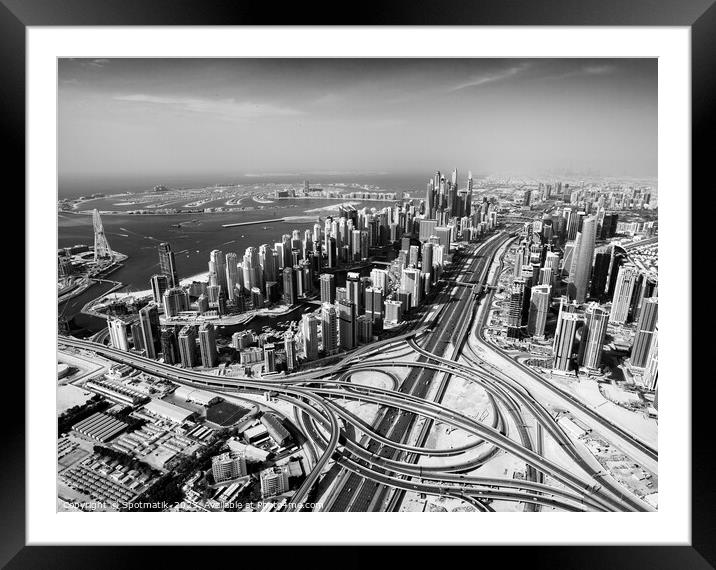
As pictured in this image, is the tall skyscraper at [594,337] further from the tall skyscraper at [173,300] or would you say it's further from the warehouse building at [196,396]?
the tall skyscraper at [173,300]

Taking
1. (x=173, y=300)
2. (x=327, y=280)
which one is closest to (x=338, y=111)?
(x=327, y=280)

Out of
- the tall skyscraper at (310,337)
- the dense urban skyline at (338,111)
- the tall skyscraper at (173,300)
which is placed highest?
the dense urban skyline at (338,111)

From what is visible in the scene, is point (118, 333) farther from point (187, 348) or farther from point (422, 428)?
point (422, 428)

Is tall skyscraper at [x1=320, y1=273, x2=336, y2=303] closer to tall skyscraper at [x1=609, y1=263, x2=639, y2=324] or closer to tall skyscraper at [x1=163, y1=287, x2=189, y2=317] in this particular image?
tall skyscraper at [x1=163, y1=287, x2=189, y2=317]

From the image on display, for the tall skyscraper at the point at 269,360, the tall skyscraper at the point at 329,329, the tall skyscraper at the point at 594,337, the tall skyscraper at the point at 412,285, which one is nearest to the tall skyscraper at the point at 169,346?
the tall skyscraper at the point at 269,360

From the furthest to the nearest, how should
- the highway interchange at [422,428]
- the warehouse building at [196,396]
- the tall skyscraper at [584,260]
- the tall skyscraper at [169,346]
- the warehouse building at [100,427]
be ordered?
the tall skyscraper at [584,260] → the tall skyscraper at [169,346] → the warehouse building at [196,396] → the warehouse building at [100,427] → the highway interchange at [422,428]

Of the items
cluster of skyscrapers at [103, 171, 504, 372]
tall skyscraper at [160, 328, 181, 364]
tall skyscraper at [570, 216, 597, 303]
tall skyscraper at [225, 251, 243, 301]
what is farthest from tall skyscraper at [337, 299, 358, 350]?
tall skyscraper at [570, 216, 597, 303]
